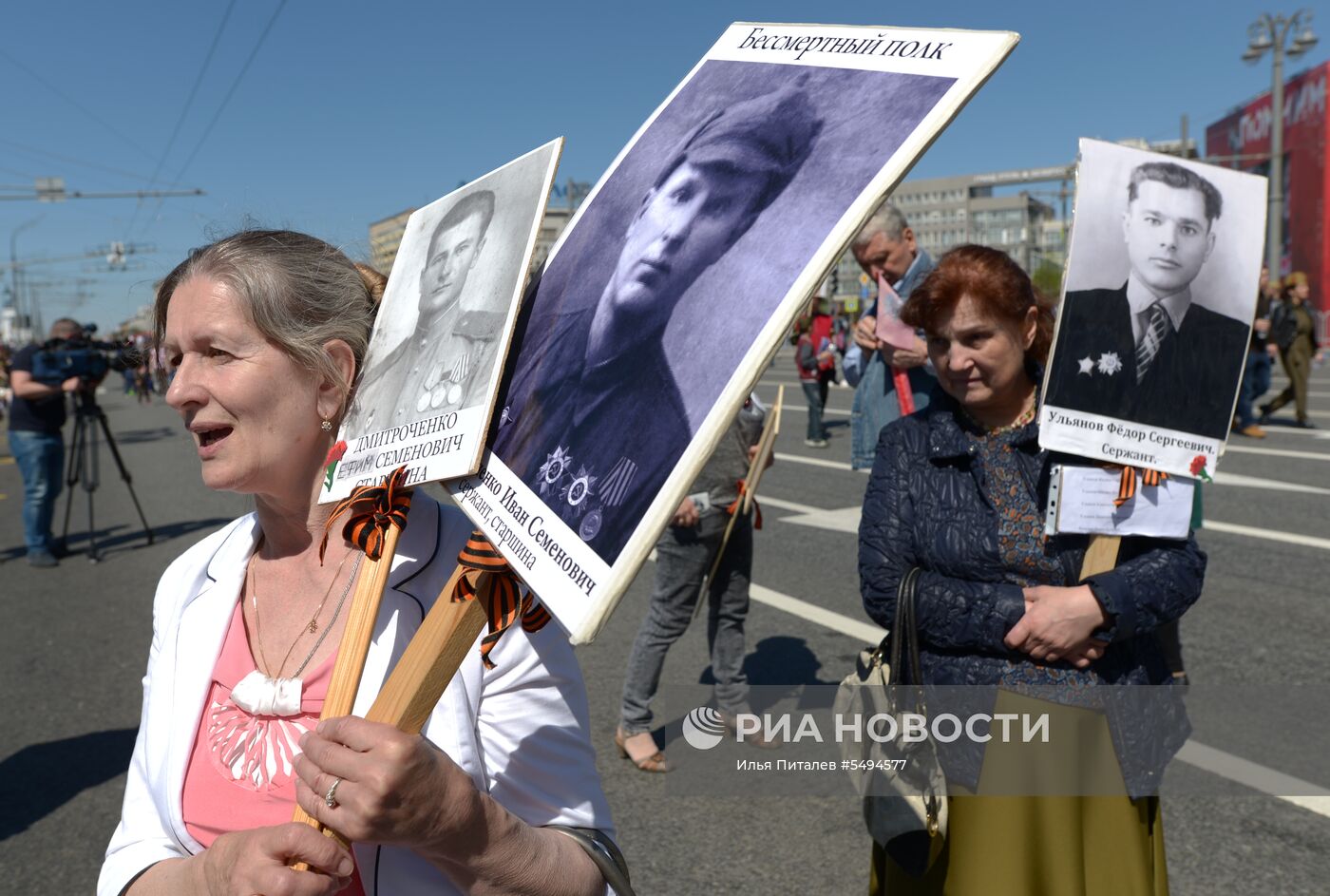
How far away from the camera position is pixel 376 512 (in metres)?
1.26

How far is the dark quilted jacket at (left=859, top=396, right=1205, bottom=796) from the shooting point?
90.8 inches

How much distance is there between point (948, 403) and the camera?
104 inches

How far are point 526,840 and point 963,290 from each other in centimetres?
189

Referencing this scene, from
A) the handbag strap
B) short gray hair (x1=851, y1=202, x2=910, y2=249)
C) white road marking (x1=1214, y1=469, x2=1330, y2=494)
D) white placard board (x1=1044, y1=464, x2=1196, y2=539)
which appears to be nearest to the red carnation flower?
the handbag strap

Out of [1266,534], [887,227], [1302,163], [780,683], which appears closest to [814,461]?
[1266,534]

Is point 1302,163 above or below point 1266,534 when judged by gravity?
above

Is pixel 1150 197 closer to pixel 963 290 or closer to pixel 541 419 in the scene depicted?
pixel 963 290

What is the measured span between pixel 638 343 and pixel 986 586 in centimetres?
156

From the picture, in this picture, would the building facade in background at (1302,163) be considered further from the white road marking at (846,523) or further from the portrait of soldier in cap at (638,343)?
the portrait of soldier in cap at (638,343)

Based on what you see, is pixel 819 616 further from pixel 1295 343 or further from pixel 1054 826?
pixel 1295 343

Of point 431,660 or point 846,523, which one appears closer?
point 431,660

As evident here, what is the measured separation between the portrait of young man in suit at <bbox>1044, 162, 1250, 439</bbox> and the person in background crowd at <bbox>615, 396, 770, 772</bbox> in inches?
82.4

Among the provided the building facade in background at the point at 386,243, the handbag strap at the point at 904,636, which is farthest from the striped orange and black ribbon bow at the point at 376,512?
the handbag strap at the point at 904,636

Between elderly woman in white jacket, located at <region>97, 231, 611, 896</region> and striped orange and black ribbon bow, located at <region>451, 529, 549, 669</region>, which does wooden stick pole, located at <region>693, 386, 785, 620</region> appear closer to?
elderly woman in white jacket, located at <region>97, 231, 611, 896</region>
